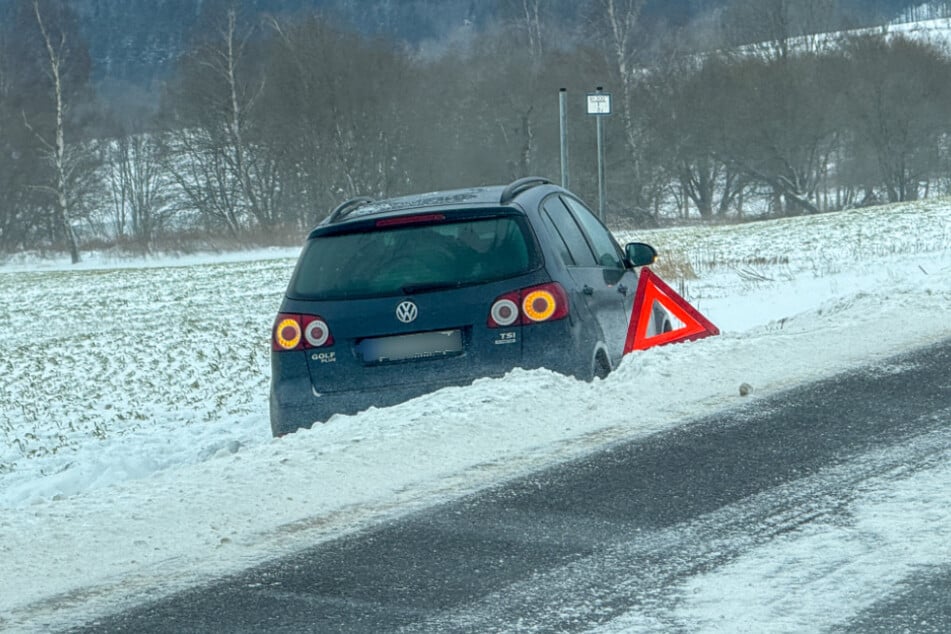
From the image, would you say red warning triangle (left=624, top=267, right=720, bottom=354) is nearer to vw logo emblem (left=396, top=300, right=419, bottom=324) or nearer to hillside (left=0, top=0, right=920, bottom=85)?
vw logo emblem (left=396, top=300, right=419, bottom=324)

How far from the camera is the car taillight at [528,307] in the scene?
22.7 ft

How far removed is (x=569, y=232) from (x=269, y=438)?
9.33 ft

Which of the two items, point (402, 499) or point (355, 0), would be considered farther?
point (355, 0)

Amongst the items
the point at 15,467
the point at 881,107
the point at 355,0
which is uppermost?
the point at 355,0

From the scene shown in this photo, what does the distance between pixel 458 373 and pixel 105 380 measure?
8623 millimetres

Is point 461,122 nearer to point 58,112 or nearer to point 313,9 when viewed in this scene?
point 313,9

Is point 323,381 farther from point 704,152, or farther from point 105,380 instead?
point 704,152

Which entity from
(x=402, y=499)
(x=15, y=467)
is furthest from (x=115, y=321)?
(x=402, y=499)

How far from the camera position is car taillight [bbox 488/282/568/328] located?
273 inches

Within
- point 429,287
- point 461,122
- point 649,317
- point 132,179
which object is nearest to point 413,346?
point 429,287

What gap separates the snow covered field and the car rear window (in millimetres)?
655

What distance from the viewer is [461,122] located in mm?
58875

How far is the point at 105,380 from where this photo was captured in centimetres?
1451

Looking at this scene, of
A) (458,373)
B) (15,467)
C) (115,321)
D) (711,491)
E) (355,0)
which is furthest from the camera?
(355,0)
